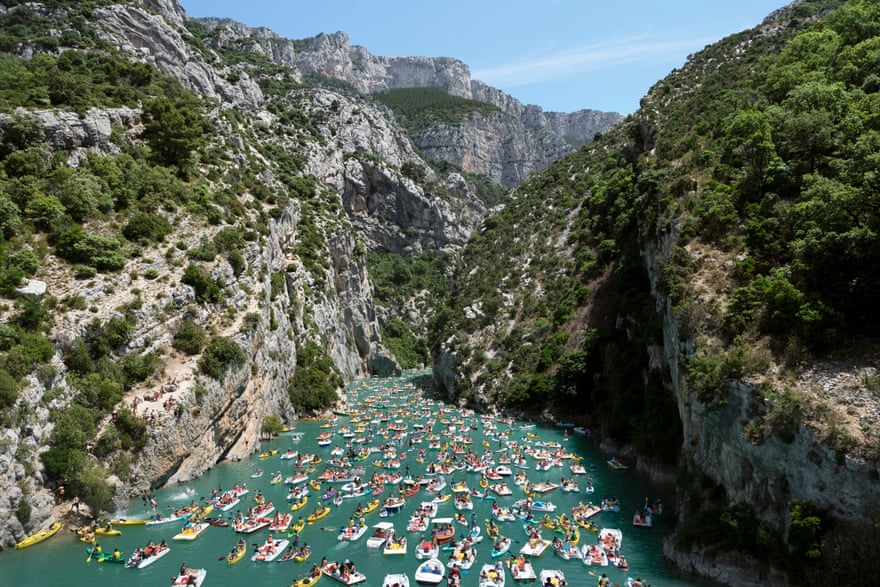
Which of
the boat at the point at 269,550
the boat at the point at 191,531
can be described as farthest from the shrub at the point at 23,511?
the boat at the point at 269,550

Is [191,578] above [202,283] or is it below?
below

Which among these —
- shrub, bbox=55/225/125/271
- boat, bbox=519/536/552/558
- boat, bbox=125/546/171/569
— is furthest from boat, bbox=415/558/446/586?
shrub, bbox=55/225/125/271

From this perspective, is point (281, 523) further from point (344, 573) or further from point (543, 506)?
point (543, 506)

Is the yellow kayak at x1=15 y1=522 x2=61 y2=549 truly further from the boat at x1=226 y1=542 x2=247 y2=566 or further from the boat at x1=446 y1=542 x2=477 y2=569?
the boat at x1=446 y1=542 x2=477 y2=569

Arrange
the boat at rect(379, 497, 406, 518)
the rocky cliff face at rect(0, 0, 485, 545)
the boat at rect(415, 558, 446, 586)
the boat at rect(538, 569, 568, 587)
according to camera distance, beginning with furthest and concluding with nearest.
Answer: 1. the rocky cliff face at rect(0, 0, 485, 545)
2. the boat at rect(379, 497, 406, 518)
3. the boat at rect(415, 558, 446, 586)
4. the boat at rect(538, 569, 568, 587)

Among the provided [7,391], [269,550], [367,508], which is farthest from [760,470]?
[7,391]

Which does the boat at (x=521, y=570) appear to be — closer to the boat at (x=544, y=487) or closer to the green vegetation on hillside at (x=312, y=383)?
the boat at (x=544, y=487)

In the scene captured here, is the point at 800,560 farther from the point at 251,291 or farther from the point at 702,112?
the point at 702,112
